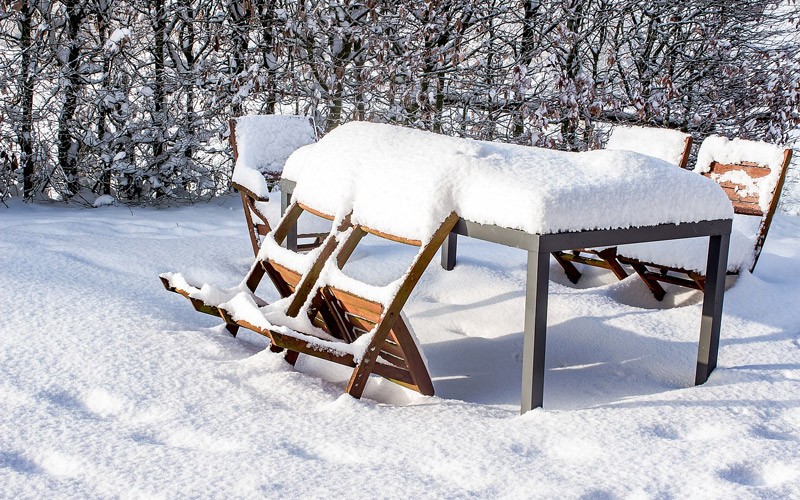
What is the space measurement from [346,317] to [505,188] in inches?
34.3

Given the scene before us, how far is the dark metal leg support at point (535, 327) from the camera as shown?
8.54 ft

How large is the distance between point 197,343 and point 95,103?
155 inches

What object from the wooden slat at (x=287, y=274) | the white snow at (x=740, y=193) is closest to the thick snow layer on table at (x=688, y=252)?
the white snow at (x=740, y=193)

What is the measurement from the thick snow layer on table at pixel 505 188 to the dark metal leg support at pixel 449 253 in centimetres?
134

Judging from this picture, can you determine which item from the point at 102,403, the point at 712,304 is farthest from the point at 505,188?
the point at 102,403

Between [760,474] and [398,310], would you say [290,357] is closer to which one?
[398,310]

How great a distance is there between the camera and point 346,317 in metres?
3.15

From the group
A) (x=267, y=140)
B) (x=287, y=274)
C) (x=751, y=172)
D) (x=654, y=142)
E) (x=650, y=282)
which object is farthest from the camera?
(x=267, y=140)

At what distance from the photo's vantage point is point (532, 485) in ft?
6.98

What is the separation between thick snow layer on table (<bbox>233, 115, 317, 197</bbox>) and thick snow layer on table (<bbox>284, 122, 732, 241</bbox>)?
1.83 metres

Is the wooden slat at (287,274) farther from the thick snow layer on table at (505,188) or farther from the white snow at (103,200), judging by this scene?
the white snow at (103,200)

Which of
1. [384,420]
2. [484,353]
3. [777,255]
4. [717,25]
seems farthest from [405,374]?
[717,25]

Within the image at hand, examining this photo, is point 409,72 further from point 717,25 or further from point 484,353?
point 484,353

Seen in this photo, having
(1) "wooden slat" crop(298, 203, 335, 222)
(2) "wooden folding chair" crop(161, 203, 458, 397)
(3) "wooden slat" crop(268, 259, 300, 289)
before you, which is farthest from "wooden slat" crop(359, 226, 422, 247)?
(3) "wooden slat" crop(268, 259, 300, 289)
